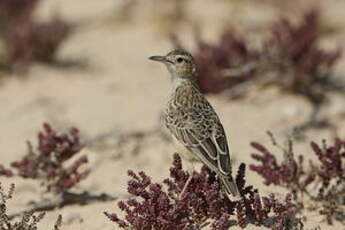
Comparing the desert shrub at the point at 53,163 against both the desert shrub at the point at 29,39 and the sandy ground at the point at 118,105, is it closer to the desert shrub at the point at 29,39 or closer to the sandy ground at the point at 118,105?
the sandy ground at the point at 118,105

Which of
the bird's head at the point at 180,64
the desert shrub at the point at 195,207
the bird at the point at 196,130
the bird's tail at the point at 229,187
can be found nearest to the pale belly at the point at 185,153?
the bird at the point at 196,130

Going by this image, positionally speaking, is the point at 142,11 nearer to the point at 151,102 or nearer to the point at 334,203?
the point at 151,102

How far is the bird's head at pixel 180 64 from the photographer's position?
6.30 m

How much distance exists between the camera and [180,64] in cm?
632

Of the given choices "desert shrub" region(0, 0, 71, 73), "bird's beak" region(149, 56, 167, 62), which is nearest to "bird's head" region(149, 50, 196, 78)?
"bird's beak" region(149, 56, 167, 62)

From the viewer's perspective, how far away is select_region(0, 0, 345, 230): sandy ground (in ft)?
21.9

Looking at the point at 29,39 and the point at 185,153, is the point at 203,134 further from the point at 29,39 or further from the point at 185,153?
the point at 29,39

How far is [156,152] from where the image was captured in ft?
23.8

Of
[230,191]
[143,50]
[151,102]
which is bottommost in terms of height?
[230,191]

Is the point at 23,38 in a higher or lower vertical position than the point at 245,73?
higher

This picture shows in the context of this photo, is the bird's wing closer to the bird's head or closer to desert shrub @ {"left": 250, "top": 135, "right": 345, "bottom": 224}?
desert shrub @ {"left": 250, "top": 135, "right": 345, "bottom": 224}

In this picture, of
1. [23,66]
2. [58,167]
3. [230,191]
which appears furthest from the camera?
[23,66]

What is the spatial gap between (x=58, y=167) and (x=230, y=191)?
1620mm

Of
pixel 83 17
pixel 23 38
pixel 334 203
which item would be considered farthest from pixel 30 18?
pixel 334 203
